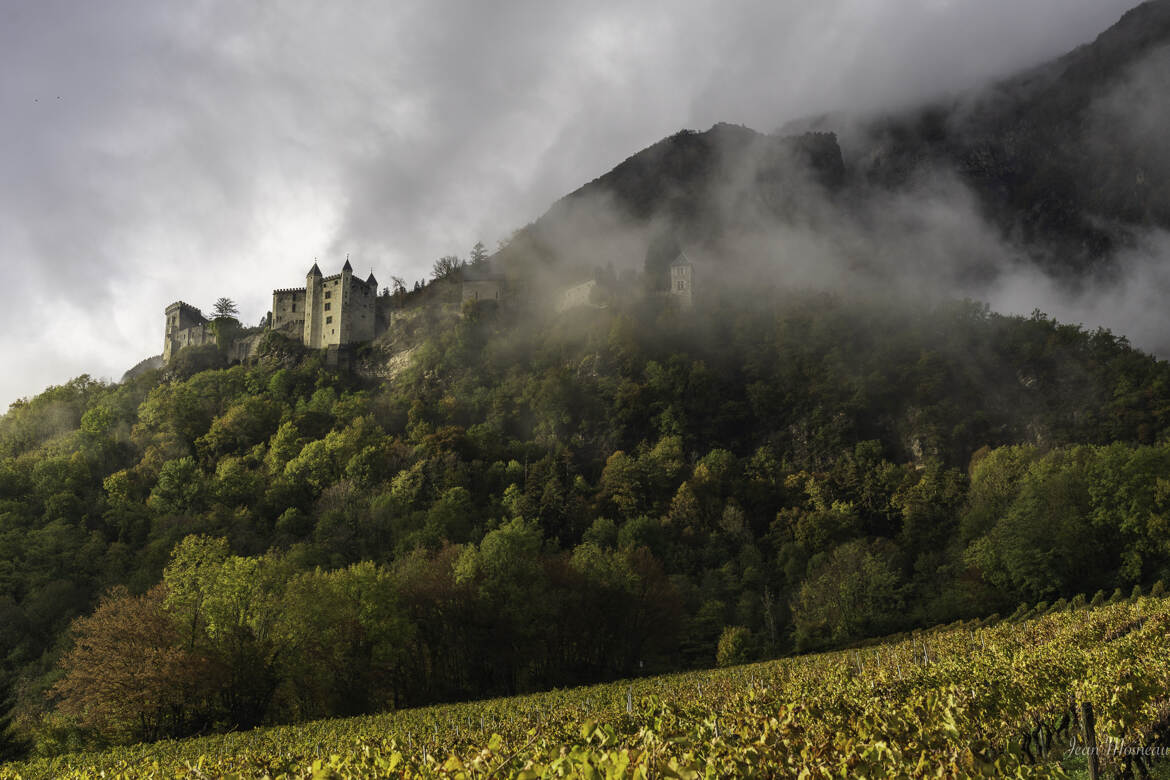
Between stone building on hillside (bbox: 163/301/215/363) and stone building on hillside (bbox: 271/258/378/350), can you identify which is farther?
stone building on hillside (bbox: 163/301/215/363)

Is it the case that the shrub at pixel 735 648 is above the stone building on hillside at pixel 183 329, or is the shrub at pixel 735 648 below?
below

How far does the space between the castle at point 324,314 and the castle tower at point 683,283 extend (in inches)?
1609

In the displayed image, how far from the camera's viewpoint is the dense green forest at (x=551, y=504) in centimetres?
3253

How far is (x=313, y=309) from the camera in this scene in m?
98.8

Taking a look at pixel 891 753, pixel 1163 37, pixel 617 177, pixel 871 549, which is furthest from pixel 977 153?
pixel 891 753

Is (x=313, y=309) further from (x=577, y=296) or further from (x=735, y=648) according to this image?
(x=735, y=648)

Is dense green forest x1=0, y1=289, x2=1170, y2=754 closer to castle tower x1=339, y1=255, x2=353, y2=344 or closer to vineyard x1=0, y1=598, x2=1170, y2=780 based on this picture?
castle tower x1=339, y1=255, x2=353, y2=344

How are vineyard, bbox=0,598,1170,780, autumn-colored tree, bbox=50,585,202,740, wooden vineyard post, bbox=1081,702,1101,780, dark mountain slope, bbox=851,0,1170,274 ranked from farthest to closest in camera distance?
dark mountain slope, bbox=851,0,1170,274 → autumn-colored tree, bbox=50,585,202,740 → wooden vineyard post, bbox=1081,702,1101,780 → vineyard, bbox=0,598,1170,780

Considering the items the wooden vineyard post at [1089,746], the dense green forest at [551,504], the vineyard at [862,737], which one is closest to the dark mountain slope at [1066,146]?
the dense green forest at [551,504]

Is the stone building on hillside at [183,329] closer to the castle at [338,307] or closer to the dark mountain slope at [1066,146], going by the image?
the castle at [338,307]

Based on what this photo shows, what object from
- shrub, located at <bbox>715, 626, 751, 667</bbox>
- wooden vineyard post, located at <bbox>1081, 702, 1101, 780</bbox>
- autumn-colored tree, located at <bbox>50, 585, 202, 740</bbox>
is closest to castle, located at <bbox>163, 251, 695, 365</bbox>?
shrub, located at <bbox>715, 626, 751, 667</bbox>

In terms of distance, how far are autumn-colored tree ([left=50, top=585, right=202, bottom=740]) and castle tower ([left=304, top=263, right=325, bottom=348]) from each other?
73.6 m

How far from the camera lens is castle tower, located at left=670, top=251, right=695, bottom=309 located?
96.4m

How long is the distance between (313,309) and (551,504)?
52128mm
